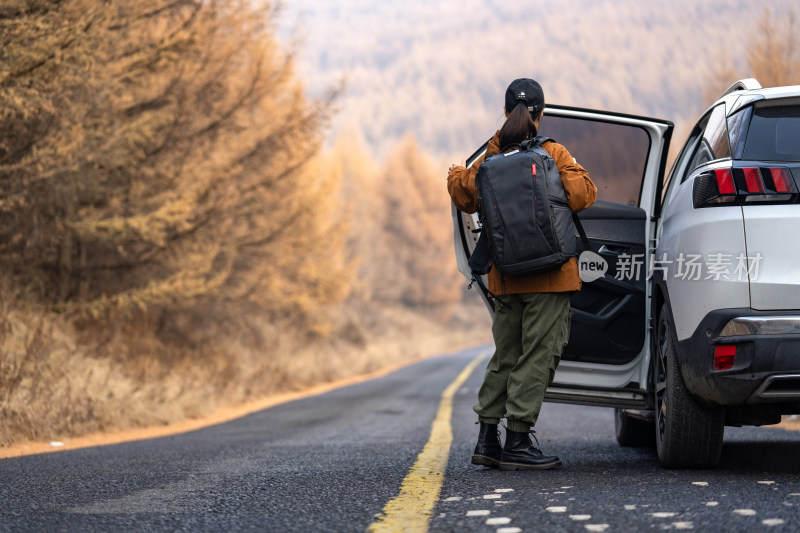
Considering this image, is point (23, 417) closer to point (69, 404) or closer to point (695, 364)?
point (69, 404)

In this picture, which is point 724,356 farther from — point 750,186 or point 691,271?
point 750,186

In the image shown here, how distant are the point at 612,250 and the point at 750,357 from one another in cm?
146

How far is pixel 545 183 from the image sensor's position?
4492 millimetres

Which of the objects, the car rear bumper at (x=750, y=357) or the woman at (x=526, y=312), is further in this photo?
the woman at (x=526, y=312)

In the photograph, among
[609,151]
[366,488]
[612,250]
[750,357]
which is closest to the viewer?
[750,357]

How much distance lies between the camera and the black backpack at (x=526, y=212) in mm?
4492

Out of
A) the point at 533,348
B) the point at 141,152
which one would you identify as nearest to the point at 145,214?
the point at 141,152

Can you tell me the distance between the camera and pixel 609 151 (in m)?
5.48

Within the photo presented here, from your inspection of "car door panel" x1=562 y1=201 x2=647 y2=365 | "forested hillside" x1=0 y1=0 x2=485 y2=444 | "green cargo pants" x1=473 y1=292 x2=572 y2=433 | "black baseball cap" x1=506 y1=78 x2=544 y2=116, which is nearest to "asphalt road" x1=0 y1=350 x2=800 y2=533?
"green cargo pants" x1=473 y1=292 x2=572 y2=433

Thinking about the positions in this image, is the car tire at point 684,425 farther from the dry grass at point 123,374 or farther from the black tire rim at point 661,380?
the dry grass at point 123,374

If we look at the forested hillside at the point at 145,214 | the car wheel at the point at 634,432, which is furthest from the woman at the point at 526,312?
the forested hillside at the point at 145,214

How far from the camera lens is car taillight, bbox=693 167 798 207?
3.96 metres

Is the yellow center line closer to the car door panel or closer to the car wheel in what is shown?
the car door panel

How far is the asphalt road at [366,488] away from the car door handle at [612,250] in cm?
121
